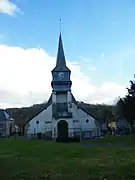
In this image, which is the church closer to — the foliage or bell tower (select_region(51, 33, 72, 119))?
bell tower (select_region(51, 33, 72, 119))

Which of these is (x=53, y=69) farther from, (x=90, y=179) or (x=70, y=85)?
(x=90, y=179)

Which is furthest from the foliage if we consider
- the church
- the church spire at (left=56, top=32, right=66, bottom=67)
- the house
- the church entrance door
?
the house

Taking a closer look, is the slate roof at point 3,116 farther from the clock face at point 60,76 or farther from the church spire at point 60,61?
the clock face at point 60,76

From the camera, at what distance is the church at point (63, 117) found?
75.4 m

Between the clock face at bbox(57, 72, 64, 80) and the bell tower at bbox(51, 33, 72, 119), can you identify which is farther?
the clock face at bbox(57, 72, 64, 80)

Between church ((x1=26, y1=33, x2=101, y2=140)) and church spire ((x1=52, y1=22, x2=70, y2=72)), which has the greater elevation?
church spire ((x1=52, y1=22, x2=70, y2=72))

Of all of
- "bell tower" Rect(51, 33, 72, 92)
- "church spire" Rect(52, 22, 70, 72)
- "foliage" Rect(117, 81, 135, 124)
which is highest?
"church spire" Rect(52, 22, 70, 72)

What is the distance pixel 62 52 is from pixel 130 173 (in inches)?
2739

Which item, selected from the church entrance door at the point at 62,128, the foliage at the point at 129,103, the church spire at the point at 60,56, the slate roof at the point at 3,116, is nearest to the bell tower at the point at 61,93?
the church entrance door at the point at 62,128

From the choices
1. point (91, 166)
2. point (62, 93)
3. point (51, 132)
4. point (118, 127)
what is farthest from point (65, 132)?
point (91, 166)

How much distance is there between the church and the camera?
75375mm

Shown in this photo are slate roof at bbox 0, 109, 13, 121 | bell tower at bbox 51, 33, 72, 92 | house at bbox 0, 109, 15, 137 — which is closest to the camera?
bell tower at bbox 51, 33, 72, 92

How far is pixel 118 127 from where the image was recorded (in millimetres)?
104750

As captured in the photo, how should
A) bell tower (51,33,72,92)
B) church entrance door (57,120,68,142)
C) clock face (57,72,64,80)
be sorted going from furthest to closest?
clock face (57,72,64,80), bell tower (51,33,72,92), church entrance door (57,120,68,142)
